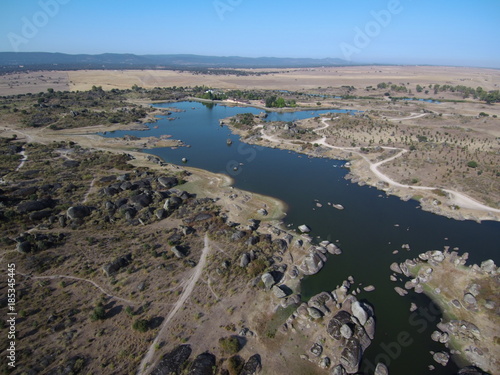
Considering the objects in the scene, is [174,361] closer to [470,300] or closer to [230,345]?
[230,345]

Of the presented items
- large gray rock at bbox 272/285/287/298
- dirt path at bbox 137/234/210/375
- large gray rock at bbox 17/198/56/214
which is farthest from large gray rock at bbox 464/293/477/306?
large gray rock at bbox 17/198/56/214

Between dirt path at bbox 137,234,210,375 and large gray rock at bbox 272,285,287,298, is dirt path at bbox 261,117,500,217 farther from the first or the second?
dirt path at bbox 137,234,210,375

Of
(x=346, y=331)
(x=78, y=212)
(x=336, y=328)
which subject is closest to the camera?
(x=346, y=331)

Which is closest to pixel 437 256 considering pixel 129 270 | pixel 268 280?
pixel 268 280

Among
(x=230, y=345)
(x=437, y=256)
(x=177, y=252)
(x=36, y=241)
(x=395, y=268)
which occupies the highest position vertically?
(x=36, y=241)

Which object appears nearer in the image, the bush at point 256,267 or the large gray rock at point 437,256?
the bush at point 256,267

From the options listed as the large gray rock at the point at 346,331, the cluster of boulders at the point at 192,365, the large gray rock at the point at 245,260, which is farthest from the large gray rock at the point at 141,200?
the large gray rock at the point at 346,331

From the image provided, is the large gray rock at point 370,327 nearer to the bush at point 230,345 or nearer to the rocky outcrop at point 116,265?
the bush at point 230,345
